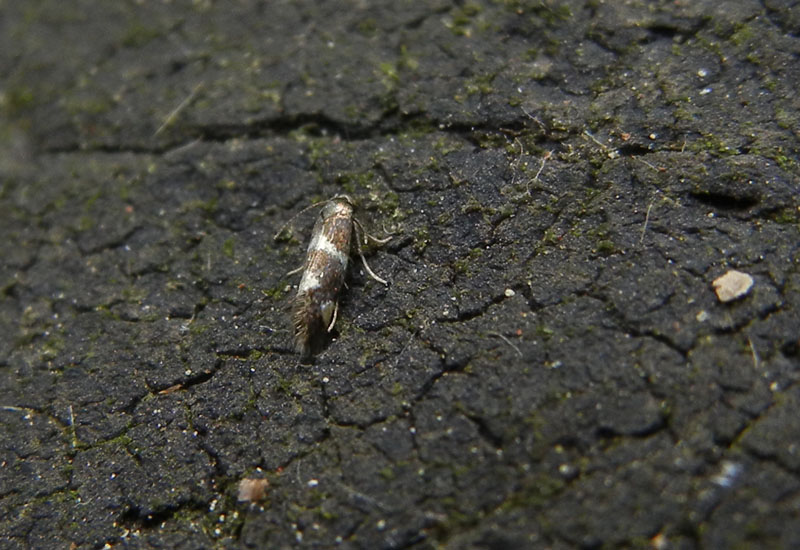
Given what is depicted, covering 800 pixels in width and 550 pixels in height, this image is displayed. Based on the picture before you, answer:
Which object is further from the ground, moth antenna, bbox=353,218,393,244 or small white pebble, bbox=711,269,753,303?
small white pebble, bbox=711,269,753,303

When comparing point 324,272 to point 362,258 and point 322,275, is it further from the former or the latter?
point 362,258

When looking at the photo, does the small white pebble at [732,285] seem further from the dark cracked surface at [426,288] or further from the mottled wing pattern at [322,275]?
the mottled wing pattern at [322,275]

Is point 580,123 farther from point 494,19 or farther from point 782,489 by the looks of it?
point 782,489

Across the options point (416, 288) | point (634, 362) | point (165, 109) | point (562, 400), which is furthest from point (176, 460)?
point (165, 109)

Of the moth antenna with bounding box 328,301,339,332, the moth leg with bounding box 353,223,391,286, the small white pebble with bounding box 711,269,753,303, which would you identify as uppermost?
the small white pebble with bounding box 711,269,753,303

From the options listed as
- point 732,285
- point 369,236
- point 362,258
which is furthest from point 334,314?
point 732,285

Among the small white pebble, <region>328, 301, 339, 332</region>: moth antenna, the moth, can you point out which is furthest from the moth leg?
the small white pebble

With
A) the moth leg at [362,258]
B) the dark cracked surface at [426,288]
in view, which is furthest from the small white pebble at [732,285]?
the moth leg at [362,258]

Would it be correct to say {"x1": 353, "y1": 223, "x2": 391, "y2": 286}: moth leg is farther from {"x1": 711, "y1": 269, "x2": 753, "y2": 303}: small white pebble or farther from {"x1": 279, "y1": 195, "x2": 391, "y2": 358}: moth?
{"x1": 711, "y1": 269, "x2": 753, "y2": 303}: small white pebble
